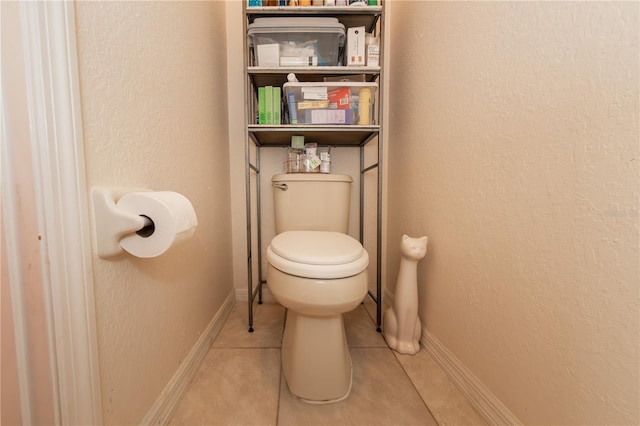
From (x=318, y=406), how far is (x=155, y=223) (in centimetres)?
68

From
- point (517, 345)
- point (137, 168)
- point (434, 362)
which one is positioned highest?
point (137, 168)

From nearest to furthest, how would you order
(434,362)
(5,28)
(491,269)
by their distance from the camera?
1. (5,28)
2. (491,269)
3. (434,362)

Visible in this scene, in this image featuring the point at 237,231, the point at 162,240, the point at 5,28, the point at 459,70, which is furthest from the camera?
the point at 237,231

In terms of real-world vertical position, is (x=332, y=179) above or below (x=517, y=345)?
above

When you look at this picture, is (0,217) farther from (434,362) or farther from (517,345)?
(434,362)

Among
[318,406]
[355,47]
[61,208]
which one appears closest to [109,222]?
[61,208]

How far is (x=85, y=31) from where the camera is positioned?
0.44 meters

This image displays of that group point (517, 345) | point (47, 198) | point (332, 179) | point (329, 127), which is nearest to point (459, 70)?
point (329, 127)

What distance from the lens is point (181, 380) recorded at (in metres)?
0.74

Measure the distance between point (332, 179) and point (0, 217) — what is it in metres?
0.96

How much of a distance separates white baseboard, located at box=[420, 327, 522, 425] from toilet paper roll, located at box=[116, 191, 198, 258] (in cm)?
84

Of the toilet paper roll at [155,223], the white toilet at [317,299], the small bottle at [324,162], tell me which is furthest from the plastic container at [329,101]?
the toilet paper roll at [155,223]

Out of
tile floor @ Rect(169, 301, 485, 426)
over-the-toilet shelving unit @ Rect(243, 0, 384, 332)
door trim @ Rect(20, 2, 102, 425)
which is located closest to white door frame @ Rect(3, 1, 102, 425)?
door trim @ Rect(20, 2, 102, 425)

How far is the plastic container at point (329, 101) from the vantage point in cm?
105
